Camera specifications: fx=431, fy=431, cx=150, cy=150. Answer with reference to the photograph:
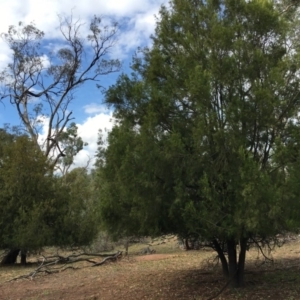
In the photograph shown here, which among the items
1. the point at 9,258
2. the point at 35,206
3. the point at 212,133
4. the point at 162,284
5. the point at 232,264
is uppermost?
→ the point at 35,206

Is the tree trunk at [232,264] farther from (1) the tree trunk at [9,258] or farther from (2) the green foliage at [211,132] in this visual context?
(1) the tree trunk at [9,258]

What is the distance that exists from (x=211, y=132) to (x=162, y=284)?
189 inches

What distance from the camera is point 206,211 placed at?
7.94m

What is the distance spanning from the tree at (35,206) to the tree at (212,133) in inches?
460

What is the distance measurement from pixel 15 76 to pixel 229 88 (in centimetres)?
2118

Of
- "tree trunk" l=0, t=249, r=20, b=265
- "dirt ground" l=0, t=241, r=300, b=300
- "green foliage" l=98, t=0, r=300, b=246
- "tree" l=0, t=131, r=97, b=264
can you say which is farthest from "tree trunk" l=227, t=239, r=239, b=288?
"tree trunk" l=0, t=249, r=20, b=265

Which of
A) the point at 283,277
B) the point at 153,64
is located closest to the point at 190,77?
the point at 153,64

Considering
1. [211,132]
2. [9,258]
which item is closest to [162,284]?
[211,132]

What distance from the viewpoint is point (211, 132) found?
8297 mm

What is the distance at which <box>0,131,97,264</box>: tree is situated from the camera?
2017cm

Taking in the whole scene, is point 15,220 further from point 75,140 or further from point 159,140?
point 75,140

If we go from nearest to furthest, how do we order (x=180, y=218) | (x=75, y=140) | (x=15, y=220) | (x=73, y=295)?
1. (x=180, y=218)
2. (x=73, y=295)
3. (x=15, y=220)
4. (x=75, y=140)

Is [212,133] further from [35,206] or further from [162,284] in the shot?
[35,206]

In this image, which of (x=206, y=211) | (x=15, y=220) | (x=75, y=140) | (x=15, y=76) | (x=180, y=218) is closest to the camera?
(x=206, y=211)
